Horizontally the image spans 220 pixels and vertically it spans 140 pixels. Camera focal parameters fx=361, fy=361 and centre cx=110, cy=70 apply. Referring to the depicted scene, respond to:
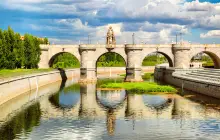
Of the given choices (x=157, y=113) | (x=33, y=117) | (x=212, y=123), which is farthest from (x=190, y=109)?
(x=33, y=117)

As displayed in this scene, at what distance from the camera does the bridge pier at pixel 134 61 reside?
8362 cm

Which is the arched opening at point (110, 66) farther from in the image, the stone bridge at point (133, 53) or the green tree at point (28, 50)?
the green tree at point (28, 50)

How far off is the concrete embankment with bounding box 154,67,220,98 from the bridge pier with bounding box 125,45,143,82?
7713 mm

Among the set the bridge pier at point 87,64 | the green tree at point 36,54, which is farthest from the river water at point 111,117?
the green tree at point 36,54

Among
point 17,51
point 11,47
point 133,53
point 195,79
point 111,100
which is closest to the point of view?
point 111,100

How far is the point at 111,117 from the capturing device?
38.2m

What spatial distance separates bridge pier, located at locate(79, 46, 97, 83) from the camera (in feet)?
277

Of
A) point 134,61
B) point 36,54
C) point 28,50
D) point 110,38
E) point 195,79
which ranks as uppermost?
point 110,38

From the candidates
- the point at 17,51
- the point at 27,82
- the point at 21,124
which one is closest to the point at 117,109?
the point at 21,124

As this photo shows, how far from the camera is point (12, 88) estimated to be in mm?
51344

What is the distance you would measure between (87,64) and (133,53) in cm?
1110

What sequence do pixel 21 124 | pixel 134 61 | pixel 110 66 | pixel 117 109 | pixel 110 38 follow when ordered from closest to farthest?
1. pixel 21 124
2. pixel 117 109
3. pixel 134 61
4. pixel 110 38
5. pixel 110 66

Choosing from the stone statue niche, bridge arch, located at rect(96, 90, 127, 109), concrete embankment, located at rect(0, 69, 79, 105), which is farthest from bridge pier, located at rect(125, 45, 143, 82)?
bridge arch, located at rect(96, 90, 127, 109)

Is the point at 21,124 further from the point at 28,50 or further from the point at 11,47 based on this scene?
Result: the point at 28,50
